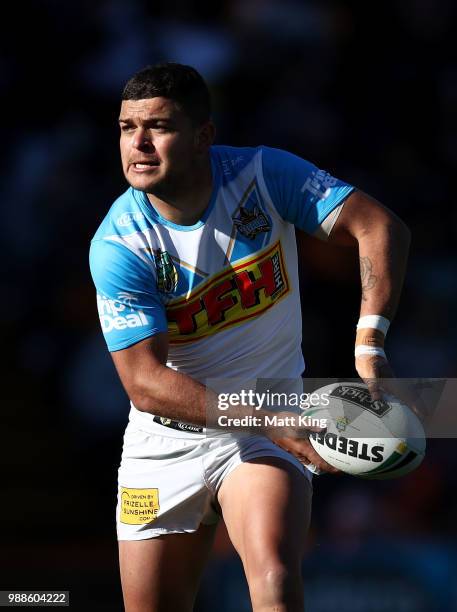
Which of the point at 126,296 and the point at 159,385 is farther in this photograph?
the point at 126,296

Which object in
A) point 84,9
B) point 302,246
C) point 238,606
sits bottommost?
point 238,606

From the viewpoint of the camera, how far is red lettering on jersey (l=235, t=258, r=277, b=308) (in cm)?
497

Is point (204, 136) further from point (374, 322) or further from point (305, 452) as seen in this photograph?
point (305, 452)

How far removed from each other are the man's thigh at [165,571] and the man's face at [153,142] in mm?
1571

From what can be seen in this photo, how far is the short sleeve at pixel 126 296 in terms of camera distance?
4750 millimetres

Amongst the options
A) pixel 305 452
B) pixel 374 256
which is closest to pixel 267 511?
pixel 305 452

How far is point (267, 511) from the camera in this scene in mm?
4523

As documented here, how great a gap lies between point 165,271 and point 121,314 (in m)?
0.27

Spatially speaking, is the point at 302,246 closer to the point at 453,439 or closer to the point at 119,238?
the point at 453,439

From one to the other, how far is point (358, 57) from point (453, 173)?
137cm

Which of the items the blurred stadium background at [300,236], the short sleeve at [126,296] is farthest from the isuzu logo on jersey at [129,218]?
the blurred stadium background at [300,236]

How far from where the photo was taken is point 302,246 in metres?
9.28

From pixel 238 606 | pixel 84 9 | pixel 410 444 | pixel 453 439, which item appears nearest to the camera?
pixel 410 444

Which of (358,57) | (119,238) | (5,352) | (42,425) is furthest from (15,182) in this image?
(119,238)
